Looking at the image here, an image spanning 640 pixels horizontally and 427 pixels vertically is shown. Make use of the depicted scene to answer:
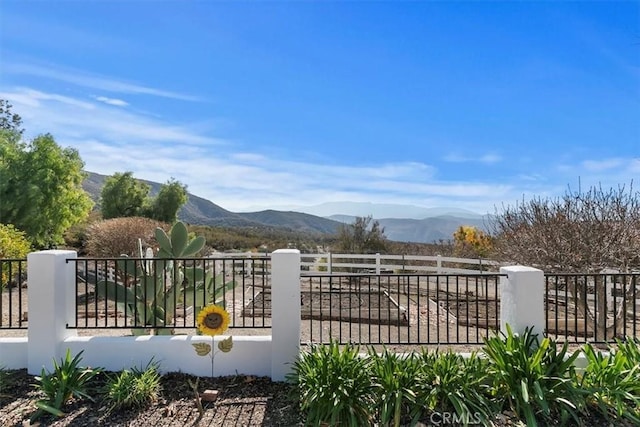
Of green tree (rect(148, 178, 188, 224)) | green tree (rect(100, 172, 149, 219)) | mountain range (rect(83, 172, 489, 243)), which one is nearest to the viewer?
→ green tree (rect(100, 172, 149, 219))

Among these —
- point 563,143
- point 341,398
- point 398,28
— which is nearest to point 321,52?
point 398,28

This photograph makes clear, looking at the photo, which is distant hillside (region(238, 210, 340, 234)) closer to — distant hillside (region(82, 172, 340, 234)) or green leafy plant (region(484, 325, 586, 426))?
distant hillside (region(82, 172, 340, 234))

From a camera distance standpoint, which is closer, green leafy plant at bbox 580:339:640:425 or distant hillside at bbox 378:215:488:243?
green leafy plant at bbox 580:339:640:425

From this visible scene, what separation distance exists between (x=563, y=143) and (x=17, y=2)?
11612mm

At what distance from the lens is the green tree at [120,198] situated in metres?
18.9

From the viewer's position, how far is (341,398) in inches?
116

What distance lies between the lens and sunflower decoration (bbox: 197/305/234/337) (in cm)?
Result: 363

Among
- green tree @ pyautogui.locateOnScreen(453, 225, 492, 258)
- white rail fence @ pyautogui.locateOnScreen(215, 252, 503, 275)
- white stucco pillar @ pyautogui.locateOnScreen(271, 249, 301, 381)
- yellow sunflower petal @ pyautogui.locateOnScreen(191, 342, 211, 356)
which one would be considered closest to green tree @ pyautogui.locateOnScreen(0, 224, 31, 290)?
white rail fence @ pyautogui.locateOnScreen(215, 252, 503, 275)

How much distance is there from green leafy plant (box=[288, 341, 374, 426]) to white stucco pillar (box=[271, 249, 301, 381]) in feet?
0.91

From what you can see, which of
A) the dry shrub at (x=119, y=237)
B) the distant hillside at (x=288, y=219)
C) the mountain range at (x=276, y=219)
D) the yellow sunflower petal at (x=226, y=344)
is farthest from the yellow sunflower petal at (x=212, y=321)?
the distant hillside at (x=288, y=219)

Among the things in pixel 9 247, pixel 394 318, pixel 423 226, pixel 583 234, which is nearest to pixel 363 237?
pixel 394 318

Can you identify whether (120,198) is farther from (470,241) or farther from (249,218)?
(470,241)

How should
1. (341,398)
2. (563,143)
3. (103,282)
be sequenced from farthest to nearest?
(563,143)
(103,282)
(341,398)

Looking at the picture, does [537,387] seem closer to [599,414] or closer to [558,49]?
[599,414]
